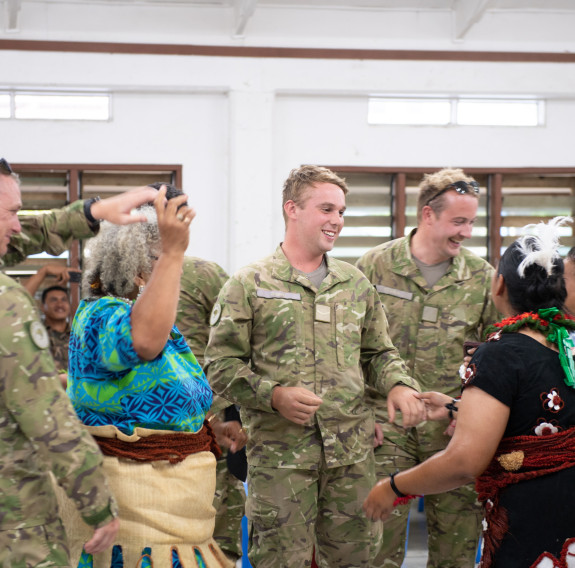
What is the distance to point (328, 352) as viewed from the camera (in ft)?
9.52

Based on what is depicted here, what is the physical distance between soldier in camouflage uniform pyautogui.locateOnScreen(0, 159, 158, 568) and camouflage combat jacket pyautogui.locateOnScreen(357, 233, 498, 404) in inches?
81.3

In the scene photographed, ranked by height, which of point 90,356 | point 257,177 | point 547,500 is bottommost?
point 547,500

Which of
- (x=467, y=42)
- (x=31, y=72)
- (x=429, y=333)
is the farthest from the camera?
(x=467, y=42)

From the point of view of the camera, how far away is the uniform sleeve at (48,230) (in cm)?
204

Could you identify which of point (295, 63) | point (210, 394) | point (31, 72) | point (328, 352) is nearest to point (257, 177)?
point (295, 63)

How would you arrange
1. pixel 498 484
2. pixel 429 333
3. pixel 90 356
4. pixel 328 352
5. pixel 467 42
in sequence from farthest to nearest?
pixel 467 42 < pixel 429 333 < pixel 328 352 < pixel 498 484 < pixel 90 356

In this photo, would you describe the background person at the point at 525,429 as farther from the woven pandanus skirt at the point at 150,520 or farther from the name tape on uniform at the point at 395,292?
the name tape on uniform at the point at 395,292

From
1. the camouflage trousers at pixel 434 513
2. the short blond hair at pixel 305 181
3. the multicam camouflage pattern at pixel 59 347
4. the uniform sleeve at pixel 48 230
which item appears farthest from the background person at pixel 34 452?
the multicam camouflage pattern at pixel 59 347

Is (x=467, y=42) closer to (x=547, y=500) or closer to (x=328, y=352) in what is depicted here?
(x=328, y=352)

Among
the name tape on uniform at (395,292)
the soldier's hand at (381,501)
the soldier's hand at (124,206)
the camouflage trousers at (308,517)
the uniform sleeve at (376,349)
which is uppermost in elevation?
the soldier's hand at (124,206)

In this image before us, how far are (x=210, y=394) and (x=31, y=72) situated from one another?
4938 mm

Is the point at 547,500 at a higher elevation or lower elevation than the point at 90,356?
lower

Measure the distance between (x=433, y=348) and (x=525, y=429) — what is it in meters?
1.41

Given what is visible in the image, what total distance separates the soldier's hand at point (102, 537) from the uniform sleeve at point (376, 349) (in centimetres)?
143
